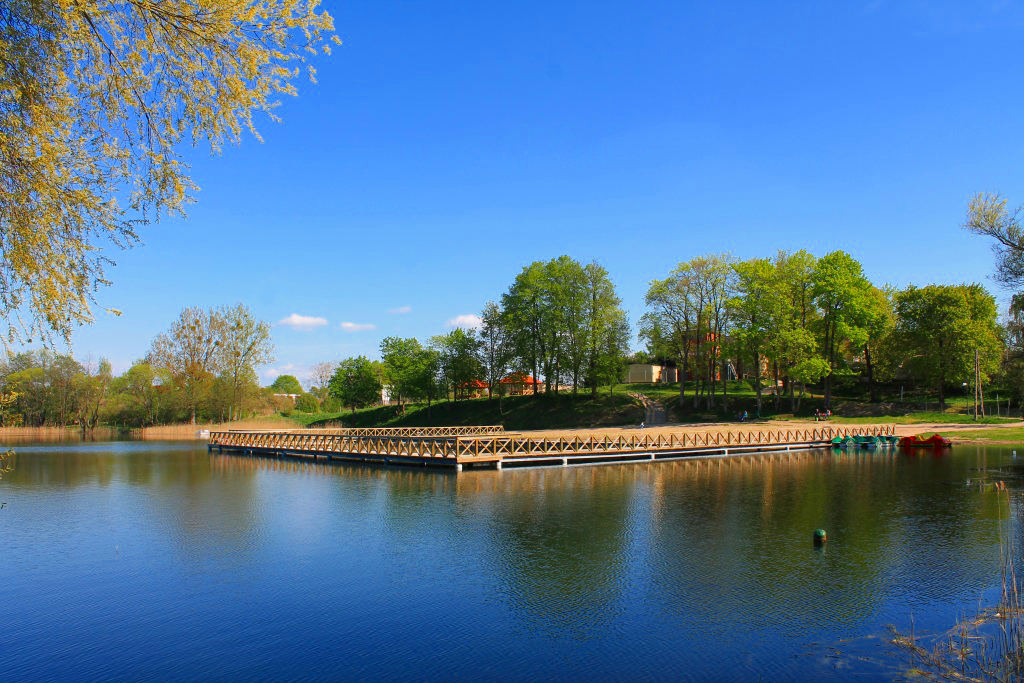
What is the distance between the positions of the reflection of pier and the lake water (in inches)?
311

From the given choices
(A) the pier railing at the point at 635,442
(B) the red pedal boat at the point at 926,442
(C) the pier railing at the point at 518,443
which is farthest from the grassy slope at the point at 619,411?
(C) the pier railing at the point at 518,443

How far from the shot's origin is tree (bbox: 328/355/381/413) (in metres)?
92.2

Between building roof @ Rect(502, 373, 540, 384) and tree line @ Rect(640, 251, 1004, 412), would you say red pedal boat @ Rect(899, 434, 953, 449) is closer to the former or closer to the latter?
tree line @ Rect(640, 251, 1004, 412)

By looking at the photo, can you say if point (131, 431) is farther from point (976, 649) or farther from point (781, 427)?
point (976, 649)

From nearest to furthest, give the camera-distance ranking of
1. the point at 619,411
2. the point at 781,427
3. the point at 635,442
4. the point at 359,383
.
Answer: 1. the point at 635,442
2. the point at 781,427
3. the point at 619,411
4. the point at 359,383

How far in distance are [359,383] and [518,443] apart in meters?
58.8

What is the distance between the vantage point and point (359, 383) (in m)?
Answer: 92.3

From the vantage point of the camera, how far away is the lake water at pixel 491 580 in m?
11.1

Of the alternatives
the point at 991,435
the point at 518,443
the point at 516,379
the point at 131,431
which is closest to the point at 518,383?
the point at 516,379

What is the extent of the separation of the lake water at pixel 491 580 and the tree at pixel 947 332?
3158 centimetres

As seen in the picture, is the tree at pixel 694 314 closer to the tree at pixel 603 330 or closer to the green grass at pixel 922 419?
the tree at pixel 603 330

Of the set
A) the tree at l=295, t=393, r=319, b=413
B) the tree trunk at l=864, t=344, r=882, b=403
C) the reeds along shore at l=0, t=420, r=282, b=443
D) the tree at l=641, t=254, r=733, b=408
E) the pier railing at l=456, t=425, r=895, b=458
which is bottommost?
the reeds along shore at l=0, t=420, r=282, b=443

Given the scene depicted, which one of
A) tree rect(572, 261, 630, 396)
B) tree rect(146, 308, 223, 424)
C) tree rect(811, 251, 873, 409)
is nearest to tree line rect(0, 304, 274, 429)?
tree rect(146, 308, 223, 424)

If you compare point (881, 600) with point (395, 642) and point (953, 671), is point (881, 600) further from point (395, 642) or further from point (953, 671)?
point (395, 642)
